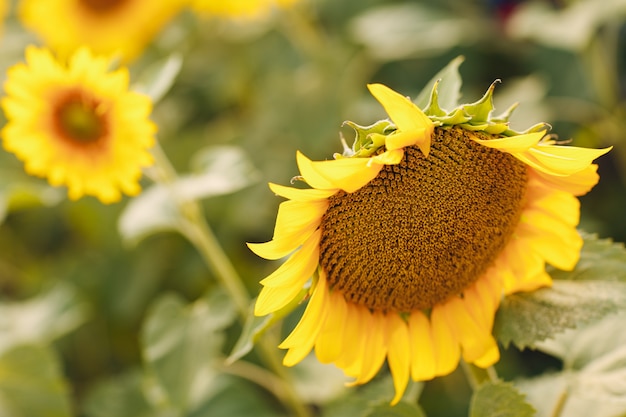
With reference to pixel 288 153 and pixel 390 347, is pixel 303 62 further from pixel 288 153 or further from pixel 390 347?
pixel 390 347

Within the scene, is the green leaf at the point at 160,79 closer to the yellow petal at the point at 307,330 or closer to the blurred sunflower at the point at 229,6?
the yellow petal at the point at 307,330

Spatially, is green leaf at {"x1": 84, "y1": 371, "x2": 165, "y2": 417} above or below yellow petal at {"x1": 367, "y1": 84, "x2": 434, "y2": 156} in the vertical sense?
above

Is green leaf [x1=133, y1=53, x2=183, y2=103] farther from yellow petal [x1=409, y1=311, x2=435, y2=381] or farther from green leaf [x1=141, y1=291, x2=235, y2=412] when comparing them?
yellow petal [x1=409, y1=311, x2=435, y2=381]

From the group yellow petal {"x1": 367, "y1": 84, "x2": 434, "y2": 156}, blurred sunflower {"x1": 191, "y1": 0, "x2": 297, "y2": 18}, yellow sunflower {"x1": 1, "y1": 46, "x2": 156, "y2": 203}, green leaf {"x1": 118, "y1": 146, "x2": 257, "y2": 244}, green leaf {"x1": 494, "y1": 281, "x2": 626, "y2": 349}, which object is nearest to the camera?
yellow petal {"x1": 367, "y1": 84, "x2": 434, "y2": 156}

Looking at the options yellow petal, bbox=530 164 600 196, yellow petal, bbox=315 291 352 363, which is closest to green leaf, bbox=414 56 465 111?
yellow petal, bbox=530 164 600 196

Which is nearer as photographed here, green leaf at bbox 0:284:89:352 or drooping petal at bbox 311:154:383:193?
drooping petal at bbox 311:154:383:193

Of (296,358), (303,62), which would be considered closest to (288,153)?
(303,62)
